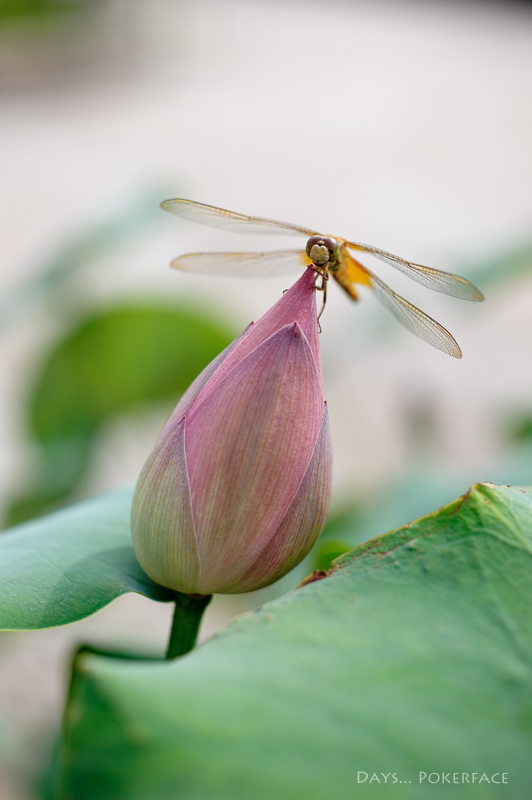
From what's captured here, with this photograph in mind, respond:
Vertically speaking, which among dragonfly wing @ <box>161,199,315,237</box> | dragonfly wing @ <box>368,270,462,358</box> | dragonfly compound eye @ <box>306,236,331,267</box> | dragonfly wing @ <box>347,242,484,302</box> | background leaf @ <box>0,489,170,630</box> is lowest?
background leaf @ <box>0,489,170,630</box>

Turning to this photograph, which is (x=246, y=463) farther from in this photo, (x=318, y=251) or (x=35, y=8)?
(x=35, y=8)

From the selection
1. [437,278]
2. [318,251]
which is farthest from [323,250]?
[437,278]

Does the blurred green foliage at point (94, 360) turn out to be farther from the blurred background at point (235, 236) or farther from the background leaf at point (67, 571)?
the background leaf at point (67, 571)

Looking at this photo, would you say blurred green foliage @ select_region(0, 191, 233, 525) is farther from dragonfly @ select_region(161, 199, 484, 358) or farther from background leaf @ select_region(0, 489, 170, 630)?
background leaf @ select_region(0, 489, 170, 630)

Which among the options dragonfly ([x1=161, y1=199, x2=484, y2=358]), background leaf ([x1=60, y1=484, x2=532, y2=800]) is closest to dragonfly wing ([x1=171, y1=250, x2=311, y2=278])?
dragonfly ([x1=161, y1=199, x2=484, y2=358])

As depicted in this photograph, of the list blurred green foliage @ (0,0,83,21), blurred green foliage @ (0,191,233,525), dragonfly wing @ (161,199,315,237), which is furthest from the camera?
blurred green foliage @ (0,0,83,21)

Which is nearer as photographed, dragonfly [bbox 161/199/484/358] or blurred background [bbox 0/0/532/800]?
dragonfly [bbox 161/199/484/358]
